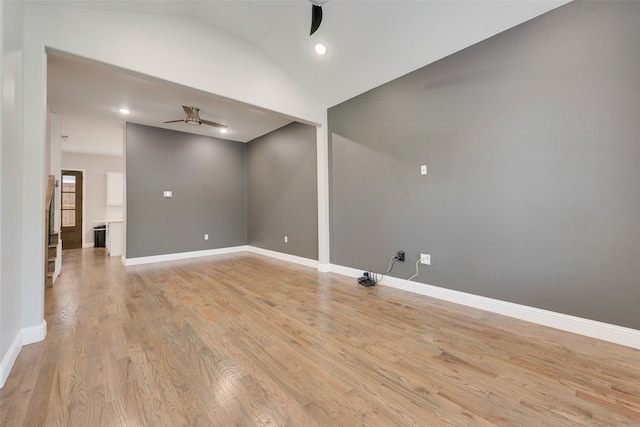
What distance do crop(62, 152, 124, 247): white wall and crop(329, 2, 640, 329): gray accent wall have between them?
7.78 meters

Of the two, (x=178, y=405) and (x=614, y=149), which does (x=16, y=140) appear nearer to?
(x=178, y=405)

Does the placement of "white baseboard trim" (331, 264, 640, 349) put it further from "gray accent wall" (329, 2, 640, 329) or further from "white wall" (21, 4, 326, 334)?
"white wall" (21, 4, 326, 334)

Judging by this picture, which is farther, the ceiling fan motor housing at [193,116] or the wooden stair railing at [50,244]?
the ceiling fan motor housing at [193,116]

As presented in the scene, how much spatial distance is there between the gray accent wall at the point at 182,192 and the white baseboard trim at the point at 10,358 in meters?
3.15

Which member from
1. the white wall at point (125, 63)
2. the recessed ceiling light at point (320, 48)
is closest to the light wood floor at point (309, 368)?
the white wall at point (125, 63)

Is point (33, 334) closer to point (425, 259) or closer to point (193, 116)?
point (193, 116)

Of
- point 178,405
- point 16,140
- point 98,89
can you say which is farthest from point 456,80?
point 98,89

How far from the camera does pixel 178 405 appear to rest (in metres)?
1.30

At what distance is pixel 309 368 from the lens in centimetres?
161

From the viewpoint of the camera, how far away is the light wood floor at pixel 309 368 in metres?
1.25

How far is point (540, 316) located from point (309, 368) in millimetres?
2042

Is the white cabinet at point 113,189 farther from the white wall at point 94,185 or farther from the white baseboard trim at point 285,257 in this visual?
the white baseboard trim at point 285,257

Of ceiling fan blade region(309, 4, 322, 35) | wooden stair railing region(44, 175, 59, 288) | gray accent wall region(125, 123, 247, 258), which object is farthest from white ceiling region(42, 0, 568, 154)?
wooden stair railing region(44, 175, 59, 288)

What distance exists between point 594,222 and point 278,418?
2.61 m
